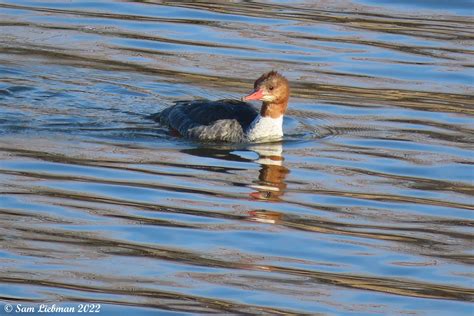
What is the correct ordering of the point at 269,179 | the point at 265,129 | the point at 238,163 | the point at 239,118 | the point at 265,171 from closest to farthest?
the point at 269,179 < the point at 265,171 < the point at 238,163 < the point at 265,129 < the point at 239,118

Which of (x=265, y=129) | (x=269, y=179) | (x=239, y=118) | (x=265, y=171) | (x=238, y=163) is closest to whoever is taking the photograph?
(x=269, y=179)

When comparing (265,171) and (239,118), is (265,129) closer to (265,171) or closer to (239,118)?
(239,118)

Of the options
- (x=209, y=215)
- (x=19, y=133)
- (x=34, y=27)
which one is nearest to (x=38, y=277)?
(x=209, y=215)

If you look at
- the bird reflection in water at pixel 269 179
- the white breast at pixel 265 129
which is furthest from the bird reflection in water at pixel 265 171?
the white breast at pixel 265 129

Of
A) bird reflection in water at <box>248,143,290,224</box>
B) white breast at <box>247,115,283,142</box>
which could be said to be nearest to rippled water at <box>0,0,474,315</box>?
bird reflection in water at <box>248,143,290,224</box>

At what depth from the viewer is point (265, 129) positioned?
45.5ft

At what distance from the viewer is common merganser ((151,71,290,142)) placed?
1382 cm

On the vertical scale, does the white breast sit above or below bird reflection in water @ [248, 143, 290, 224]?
above

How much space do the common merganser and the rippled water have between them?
8.8 inches

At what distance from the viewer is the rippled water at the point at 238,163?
8977mm

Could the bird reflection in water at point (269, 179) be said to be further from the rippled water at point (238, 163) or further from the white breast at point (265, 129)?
the white breast at point (265, 129)

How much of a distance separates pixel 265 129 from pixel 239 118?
372 mm

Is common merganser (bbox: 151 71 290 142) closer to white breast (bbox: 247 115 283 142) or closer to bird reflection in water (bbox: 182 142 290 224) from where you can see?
white breast (bbox: 247 115 283 142)

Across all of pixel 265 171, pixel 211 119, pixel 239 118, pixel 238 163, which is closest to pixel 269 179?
pixel 265 171
